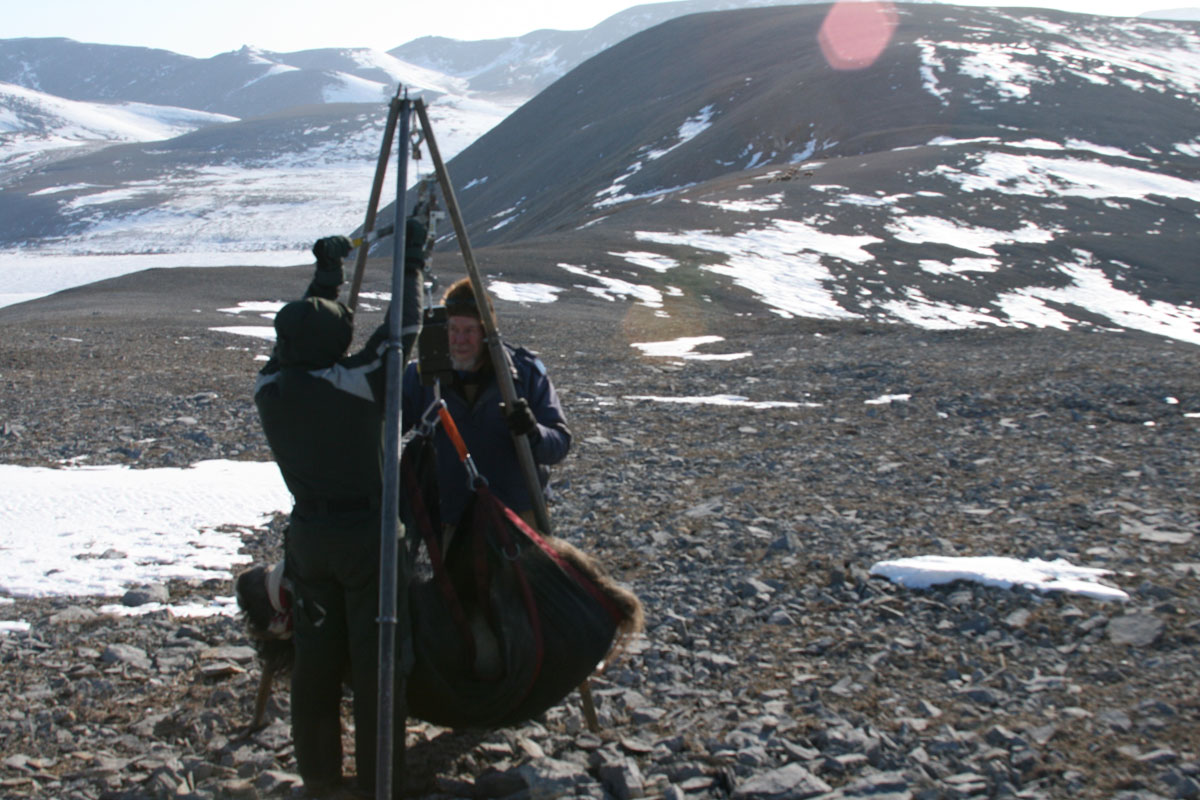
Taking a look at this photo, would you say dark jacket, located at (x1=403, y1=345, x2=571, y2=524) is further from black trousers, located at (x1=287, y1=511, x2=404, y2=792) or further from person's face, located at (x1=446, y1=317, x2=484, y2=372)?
black trousers, located at (x1=287, y1=511, x2=404, y2=792)

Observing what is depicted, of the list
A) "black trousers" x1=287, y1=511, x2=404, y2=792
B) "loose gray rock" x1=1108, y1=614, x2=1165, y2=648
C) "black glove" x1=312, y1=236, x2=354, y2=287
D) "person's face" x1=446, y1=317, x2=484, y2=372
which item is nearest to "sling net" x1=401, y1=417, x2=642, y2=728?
"black trousers" x1=287, y1=511, x2=404, y2=792

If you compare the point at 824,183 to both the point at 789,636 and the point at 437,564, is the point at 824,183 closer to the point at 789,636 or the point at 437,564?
the point at 789,636

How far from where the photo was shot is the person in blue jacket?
4.98 m

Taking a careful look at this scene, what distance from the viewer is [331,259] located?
4418mm

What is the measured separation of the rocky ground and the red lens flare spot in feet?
346

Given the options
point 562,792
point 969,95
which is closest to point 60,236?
point 969,95

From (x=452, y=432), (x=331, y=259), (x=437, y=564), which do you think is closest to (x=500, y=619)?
(x=437, y=564)

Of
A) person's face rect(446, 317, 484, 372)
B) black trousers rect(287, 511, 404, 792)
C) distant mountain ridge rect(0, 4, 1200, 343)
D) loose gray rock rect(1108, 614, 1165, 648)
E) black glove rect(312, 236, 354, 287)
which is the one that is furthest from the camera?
distant mountain ridge rect(0, 4, 1200, 343)

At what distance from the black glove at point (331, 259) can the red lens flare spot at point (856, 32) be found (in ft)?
370

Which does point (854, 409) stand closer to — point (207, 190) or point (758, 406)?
point (758, 406)

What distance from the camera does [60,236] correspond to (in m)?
142

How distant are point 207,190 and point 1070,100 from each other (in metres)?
135

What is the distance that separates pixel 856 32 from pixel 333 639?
14503 cm

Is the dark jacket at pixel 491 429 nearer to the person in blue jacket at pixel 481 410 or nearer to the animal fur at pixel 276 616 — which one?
the person in blue jacket at pixel 481 410
